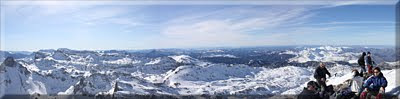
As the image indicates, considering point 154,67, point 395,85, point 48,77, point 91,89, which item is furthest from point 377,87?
point 154,67

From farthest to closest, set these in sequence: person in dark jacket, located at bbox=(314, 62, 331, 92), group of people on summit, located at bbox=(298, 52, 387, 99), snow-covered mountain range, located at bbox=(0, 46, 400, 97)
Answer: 1. snow-covered mountain range, located at bbox=(0, 46, 400, 97)
2. person in dark jacket, located at bbox=(314, 62, 331, 92)
3. group of people on summit, located at bbox=(298, 52, 387, 99)

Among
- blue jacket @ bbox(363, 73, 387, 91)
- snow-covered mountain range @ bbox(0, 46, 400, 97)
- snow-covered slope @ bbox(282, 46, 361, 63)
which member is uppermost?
blue jacket @ bbox(363, 73, 387, 91)

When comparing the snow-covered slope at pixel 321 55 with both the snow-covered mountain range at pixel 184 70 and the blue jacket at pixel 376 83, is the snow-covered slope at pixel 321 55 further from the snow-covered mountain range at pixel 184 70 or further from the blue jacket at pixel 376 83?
the blue jacket at pixel 376 83

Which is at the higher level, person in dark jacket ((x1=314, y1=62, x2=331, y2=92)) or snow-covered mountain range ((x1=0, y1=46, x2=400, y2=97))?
person in dark jacket ((x1=314, y1=62, x2=331, y2=92))

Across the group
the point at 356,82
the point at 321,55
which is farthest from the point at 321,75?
the point at 321,55

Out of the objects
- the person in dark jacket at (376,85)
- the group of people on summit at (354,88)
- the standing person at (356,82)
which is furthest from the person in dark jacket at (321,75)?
the person in dark jacket at (376,85)

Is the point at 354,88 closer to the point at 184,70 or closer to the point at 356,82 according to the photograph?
the point at 356,82

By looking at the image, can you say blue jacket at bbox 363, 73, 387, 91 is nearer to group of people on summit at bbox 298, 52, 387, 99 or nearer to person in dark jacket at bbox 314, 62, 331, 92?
group of people on summit at bbox 298, 52, 387, 99

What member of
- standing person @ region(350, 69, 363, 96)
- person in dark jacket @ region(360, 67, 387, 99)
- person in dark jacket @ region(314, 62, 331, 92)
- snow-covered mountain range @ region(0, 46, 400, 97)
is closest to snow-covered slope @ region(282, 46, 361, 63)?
snow-covered mountain range @ region(0, 46, 400, 97)
